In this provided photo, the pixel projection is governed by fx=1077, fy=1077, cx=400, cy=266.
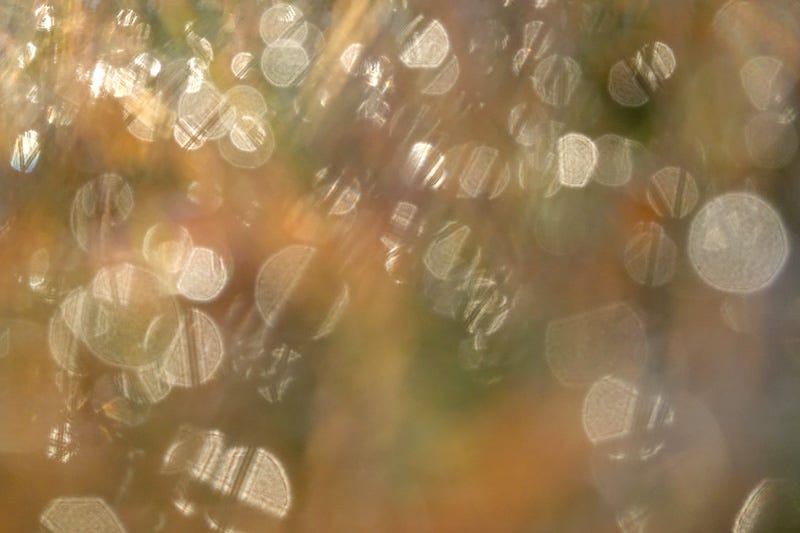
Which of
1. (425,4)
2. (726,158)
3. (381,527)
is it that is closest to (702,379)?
(726,158)

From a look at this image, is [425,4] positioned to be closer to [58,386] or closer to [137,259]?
[137,259]

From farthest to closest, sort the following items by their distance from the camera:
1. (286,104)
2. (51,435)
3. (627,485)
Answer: (286,104) < (51,435) < (627,485)

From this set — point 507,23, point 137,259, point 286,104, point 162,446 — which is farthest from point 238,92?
point 162,446

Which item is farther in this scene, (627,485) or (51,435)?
(51,435)

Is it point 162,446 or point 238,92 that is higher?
point 238,92

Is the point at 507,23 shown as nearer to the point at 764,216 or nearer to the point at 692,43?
the point at 692,43

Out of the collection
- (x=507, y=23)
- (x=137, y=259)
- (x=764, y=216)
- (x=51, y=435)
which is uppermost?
(x=507, y=23)

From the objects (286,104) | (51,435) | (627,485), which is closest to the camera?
(627,485)
